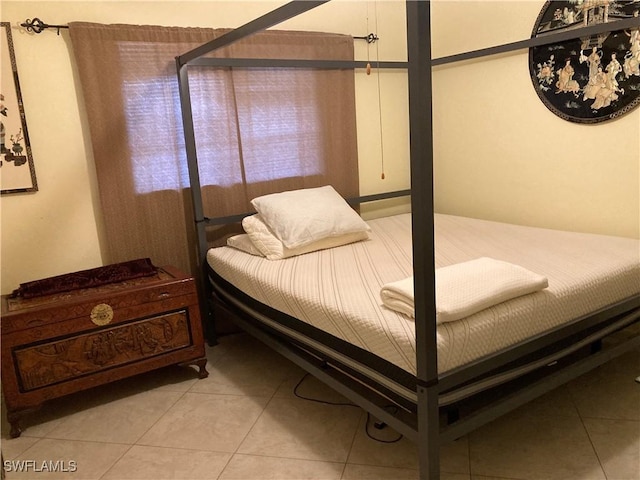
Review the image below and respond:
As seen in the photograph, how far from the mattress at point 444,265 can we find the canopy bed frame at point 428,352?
5 cm

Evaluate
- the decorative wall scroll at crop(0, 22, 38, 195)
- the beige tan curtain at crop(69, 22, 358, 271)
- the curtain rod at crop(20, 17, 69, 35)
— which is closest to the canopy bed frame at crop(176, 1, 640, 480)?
the beige tan curtain at crop(69, 22, 358, 271)

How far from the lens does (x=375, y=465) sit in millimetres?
1783

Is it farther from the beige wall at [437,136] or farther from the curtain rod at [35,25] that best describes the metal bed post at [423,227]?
the curtain rod at [35,25]

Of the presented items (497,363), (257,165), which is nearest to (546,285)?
(497,363)

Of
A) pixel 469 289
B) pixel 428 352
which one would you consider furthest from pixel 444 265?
pixel 428 352

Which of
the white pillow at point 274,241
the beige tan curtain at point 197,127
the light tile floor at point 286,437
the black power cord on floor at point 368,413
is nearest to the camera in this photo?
the light tile floor at point 286,437

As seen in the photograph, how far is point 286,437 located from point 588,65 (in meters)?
2.32

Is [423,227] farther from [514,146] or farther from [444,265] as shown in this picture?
[514,146]

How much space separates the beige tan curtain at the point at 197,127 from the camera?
2609 mm

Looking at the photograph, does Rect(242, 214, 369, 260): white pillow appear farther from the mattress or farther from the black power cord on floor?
the black power cord on floor

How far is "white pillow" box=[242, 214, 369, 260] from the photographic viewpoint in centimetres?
251

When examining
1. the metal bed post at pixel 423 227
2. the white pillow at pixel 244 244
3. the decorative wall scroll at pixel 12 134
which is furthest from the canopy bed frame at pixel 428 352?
the decorative wall scroll at pixel 12 134

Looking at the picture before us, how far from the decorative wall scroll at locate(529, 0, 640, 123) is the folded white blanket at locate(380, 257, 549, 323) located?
1345 millimetres

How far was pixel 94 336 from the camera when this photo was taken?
2273mm
